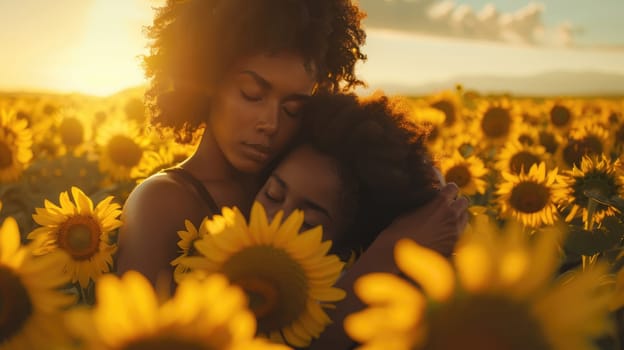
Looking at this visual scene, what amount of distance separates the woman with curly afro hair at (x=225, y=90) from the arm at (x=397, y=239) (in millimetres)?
685

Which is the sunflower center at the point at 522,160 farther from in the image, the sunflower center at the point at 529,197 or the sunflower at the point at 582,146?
the sunflower center at the point at 529,197

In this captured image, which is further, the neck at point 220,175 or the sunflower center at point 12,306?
the neck at point 220,175

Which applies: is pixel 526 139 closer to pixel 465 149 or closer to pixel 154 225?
pixel 465 149

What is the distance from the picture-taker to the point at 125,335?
0.86 metres

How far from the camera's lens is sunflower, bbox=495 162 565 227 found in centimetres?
393

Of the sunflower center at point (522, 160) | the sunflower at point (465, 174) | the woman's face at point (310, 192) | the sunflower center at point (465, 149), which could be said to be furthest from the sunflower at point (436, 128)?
the woman's face at point (310, 192)

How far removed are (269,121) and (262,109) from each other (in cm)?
7

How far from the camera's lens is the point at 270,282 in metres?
1.37

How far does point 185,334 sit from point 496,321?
1.23 feet

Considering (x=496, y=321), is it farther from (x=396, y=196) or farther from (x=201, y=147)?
(x=201, y=147)

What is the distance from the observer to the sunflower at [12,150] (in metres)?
5.51

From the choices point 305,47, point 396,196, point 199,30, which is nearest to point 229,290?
point 396,196

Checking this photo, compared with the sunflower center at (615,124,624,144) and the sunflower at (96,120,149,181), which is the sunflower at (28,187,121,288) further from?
the sunflower center at (615,124,624,144)

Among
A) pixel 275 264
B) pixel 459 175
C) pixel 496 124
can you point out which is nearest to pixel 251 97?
pixel 275 264
